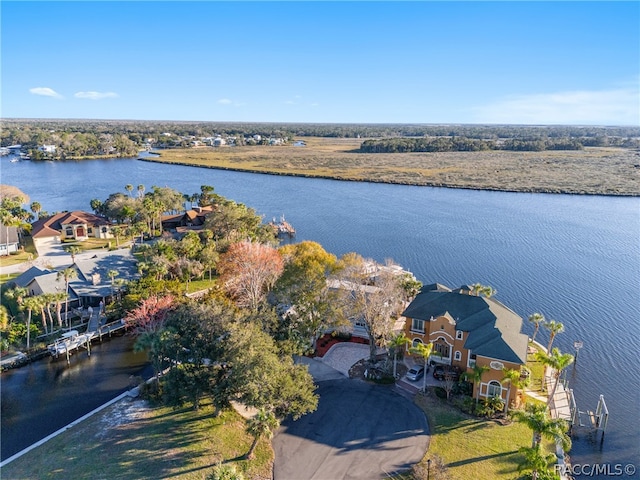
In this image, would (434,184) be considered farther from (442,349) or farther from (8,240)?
(8,240)

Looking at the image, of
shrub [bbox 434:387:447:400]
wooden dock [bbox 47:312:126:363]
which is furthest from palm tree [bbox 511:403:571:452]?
wooden dock [bbox 47:312:126:363]

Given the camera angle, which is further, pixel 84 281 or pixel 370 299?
pixel 84 281

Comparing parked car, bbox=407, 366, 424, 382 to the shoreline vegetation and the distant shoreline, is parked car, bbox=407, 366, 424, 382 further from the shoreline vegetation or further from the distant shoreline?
the shoreline vegetation

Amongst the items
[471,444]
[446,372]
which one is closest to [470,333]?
[446,372]

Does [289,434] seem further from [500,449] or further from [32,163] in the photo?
[32,163]

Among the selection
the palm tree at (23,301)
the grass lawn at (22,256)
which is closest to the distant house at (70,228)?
the grass lawn at (22,256)

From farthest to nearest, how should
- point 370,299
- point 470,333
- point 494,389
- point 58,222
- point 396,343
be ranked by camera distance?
point 58,222 < point 370,299 < point 470,333 < point 396,343 < point 494,389

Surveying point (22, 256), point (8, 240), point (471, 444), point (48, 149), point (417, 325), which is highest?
point (48, 149)
